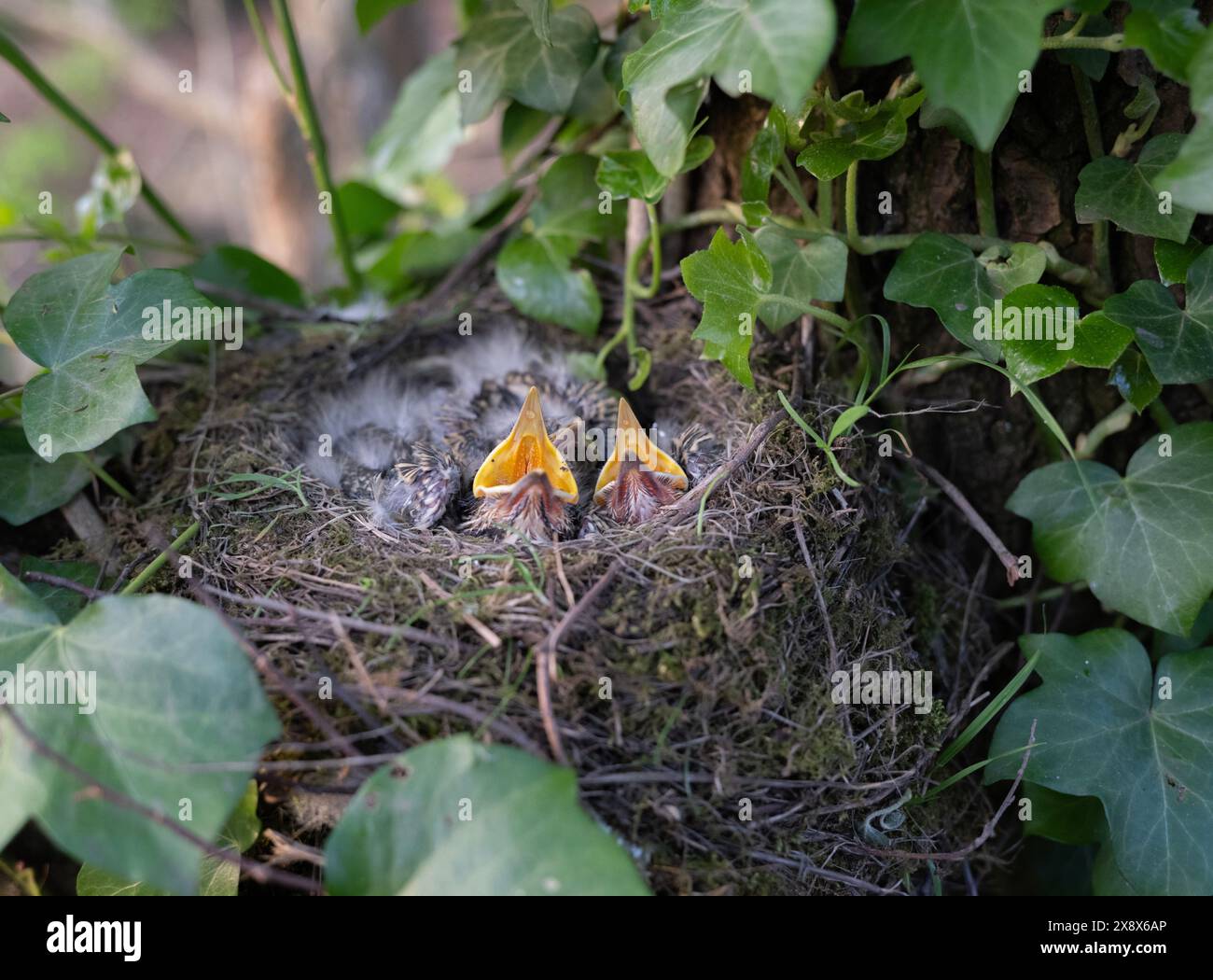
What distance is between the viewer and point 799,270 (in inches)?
56.7

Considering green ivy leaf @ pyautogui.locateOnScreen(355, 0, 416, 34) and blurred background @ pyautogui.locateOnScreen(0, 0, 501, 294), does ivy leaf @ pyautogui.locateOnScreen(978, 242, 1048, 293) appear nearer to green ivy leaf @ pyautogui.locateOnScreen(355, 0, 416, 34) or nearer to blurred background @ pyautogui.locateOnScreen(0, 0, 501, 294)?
green ivy leaf @ pyautogui.locateOnScreen(355, 0, 416, 34)

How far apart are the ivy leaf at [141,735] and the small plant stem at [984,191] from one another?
3.91ft

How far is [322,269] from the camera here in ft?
13.1

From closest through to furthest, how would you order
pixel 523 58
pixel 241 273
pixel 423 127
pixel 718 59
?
pixel 718 59 → pixel 523 58 → pixel 241 273 → pixel 423 127

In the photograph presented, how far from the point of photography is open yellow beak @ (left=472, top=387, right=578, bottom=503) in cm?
155

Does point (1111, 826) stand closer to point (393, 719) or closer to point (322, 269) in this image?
point (393, 719)

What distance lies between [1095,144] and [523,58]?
37.7 inches

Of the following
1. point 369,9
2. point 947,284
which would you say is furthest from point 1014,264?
point 369,9

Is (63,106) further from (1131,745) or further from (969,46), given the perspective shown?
(1131,745)

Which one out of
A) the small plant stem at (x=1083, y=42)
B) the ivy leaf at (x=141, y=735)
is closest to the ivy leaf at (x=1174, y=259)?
the small plant stem at (x=1083, y=42)

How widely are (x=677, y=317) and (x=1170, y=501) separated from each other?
0.91m

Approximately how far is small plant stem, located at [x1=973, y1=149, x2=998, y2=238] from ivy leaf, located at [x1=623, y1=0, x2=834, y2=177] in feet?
1.58

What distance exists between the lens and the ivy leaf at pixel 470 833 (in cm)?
91
